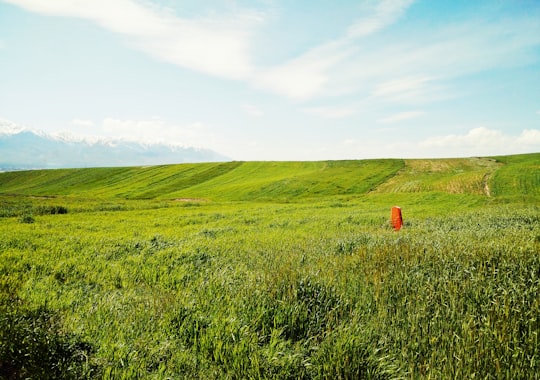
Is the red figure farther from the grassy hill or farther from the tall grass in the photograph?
the grassy hill

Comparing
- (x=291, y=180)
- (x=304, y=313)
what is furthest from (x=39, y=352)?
(x=291, y=180)

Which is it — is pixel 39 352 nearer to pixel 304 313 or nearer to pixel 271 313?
pixel 271 313

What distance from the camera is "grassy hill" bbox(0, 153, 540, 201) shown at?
5509 cm

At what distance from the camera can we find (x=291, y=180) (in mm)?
76438

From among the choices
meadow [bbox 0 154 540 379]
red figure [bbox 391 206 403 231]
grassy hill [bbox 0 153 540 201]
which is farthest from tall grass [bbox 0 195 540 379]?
grassy hill [bbox 0 153 540 201]

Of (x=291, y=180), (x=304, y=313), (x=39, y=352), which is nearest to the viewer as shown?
(x=39, y=352)

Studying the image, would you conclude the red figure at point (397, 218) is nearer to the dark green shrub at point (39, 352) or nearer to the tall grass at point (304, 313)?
the tall grass at point (304, 313)

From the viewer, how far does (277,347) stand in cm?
407

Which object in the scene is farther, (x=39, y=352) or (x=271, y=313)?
(x=271, y=313)

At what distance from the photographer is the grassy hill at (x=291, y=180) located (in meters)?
55.1

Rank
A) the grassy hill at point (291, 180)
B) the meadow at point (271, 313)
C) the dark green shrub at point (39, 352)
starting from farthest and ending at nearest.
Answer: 1. the grassy hill at point (291, 180)
2. the meadow at point (271, 313)
3. the dark green shrub at point (39, 352)

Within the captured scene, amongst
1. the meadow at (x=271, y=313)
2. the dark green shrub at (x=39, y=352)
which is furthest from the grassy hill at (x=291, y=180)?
the dark green shrub at (x=39, y=352)

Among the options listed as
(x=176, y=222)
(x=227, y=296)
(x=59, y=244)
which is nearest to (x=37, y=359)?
(x=227, y=296)

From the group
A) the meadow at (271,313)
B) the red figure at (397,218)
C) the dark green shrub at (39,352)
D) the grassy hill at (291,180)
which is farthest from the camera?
the grassy hill at (291,180)
